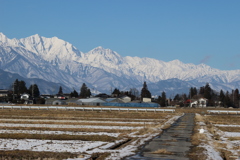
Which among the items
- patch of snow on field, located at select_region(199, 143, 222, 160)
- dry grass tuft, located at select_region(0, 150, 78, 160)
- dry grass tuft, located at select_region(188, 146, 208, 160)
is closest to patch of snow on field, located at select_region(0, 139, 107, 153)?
dry grass tuft, located at select_region(0, 150, 78, 160)

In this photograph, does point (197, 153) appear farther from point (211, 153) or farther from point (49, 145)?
point (49, 145)

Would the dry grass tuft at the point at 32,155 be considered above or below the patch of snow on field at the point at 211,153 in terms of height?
below

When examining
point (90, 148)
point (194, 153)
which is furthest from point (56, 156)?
point (194, 153)

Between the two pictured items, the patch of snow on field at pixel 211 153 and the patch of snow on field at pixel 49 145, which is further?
the patch of snow on field at pixel 49 145

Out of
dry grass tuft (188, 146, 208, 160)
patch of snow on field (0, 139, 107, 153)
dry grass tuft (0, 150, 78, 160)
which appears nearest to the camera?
dry grass tuft (0, 150, 78, 160)

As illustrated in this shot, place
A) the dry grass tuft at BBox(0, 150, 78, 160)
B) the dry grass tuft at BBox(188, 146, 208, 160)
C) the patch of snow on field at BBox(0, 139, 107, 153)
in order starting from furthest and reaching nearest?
the patch of snow on field at BBox(0, 139, 107, 153) < the dry grass tuft at BBox(188, 146, 208, 160) < the dry grass tuft at BBox(0, 150, 78, 160)

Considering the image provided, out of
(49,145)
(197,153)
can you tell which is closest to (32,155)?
(49,145)

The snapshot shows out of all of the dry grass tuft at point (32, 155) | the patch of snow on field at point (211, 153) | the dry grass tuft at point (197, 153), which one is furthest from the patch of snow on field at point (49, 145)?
the patch of snow on field at point (211, 153)

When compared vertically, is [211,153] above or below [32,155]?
above

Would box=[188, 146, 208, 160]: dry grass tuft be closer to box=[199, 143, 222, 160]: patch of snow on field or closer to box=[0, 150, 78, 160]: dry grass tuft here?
box=[199, 143, 222, 160]: patch of snow on field

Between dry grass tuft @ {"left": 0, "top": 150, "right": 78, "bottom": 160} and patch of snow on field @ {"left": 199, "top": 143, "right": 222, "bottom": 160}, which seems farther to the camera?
patch of snow on field @ {"left": 199, "top": 143, "right": 222, "bottom": 160}

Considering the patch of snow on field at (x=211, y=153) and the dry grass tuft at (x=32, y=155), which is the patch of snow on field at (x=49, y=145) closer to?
the dry grass tuft at (x=32, y=155)

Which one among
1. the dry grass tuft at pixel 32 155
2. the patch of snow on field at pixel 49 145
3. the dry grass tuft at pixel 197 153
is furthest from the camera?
the patch of snow on field at pixel 49 145

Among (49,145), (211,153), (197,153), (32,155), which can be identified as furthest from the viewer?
(49,145)
